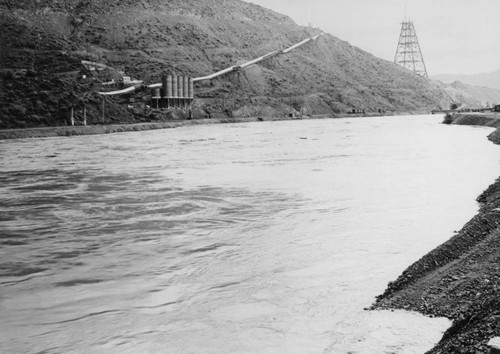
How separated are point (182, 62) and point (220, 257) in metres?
112

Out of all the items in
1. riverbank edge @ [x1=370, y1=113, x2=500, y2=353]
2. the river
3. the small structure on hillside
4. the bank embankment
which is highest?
the small structure on hillside

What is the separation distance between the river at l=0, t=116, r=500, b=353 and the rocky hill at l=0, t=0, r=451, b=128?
1812 inches

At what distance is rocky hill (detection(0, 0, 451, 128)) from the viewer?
66.4 meters

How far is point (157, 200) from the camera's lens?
55.8ft

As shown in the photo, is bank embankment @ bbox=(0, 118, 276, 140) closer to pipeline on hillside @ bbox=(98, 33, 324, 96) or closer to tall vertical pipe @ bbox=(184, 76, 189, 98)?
pipeline on hillside @ bbox=(98, 33, 324, 96)

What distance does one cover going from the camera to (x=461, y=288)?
654 centimetres

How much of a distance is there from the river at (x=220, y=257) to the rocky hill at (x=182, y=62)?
46023 millimetres

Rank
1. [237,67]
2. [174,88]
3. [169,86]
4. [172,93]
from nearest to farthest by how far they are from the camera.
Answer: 1. [169,86]
2. [172,93]
3. [174,88]
4. [237,67]

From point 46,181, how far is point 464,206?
16540 mm

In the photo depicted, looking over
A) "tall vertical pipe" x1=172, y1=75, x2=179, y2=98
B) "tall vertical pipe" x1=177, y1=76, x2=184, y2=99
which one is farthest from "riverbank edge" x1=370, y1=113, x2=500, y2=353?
"tall vertical pipe" x1=177, y1=76, x2=184, y2=99

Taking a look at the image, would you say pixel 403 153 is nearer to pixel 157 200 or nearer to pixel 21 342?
pixel 157 200

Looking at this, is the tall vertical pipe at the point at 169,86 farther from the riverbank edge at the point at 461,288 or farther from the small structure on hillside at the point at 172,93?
the riverbank edge at the point at 461,288

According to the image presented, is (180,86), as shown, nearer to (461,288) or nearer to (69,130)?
(69,130)

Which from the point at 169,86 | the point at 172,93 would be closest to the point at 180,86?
the point at 172,93
